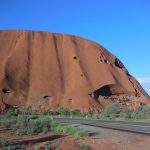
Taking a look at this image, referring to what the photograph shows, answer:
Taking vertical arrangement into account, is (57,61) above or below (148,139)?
above

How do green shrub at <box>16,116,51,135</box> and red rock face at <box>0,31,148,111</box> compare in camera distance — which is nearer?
green shrub at <box>16,116,51,135</box>

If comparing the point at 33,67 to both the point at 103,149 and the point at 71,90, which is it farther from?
the point at 103,149

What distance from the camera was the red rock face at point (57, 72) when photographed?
280ft

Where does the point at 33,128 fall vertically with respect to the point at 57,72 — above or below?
below

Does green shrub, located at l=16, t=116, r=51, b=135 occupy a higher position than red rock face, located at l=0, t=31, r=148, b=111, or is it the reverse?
red rock face, located at l=0, t=31, r=148, b=111

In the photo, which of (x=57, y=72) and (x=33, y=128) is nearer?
(x=33, y=128)

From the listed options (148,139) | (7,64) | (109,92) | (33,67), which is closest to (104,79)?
(109,92)

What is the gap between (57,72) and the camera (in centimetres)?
9375

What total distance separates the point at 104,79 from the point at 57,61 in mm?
12360

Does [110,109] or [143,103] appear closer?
[110,109]

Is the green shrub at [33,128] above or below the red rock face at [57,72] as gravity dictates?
below

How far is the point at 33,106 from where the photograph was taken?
78750 millimetres

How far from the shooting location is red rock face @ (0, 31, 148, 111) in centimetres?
8531

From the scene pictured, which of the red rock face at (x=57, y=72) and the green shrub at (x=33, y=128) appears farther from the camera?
the red rock face at (x=57, y=72)
